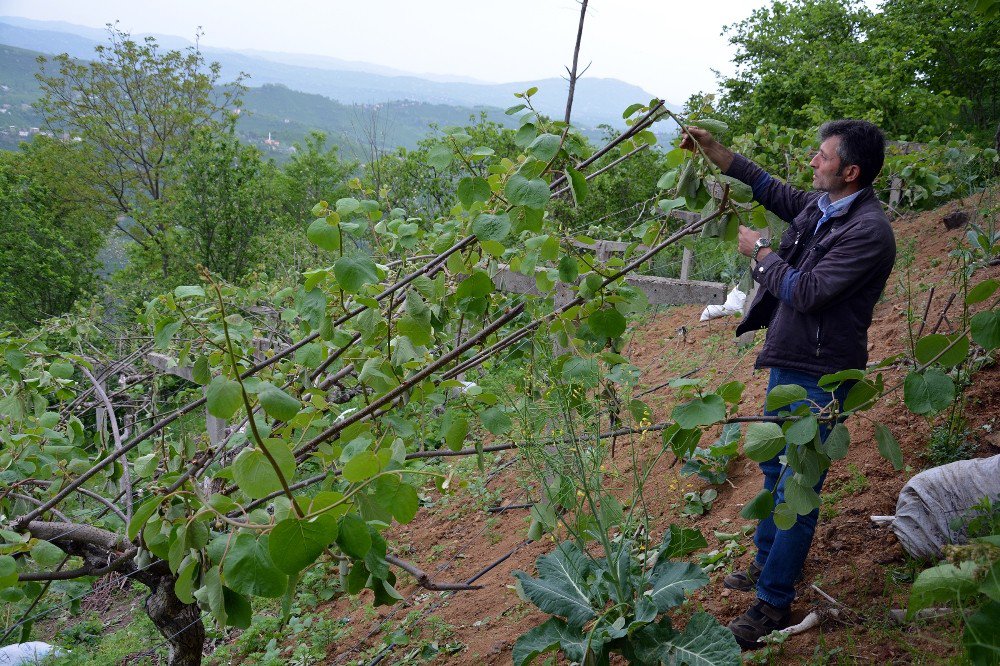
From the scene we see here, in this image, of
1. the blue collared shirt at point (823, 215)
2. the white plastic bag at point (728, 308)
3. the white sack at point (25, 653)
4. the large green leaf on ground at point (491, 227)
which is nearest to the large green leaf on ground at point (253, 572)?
the large green leaf on ground at point (491, 227)

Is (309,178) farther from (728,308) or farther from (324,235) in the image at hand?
(324,235)

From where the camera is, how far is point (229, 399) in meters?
1.42

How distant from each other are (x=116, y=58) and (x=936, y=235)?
1225 inches

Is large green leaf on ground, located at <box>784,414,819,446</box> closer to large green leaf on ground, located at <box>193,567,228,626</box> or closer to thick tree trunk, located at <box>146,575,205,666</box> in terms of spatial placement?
large green leaf on ground, located at <box>193,567,228,626</box>

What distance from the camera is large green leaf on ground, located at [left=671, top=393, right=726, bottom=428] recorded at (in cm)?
166

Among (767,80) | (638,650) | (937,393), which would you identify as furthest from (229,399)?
(767,80)

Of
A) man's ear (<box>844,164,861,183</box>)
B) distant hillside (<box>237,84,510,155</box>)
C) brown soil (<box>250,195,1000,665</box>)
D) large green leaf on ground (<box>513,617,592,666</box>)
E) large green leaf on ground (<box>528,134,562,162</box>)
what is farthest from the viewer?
distant hillside (<box>237,84,510,155</box>)

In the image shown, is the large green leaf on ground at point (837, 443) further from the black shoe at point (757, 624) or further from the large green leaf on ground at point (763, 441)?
the black shoe at point (757, 624)

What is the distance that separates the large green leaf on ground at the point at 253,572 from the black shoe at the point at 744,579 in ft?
6.99

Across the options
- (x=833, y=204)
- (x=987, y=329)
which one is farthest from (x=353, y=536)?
(x=833, y=204)

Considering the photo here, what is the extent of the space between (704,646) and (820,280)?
1.22 metres

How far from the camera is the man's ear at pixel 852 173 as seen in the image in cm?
236

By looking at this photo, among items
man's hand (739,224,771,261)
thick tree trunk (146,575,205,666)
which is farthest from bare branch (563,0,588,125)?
thick tree trunk (146,575,205,666)

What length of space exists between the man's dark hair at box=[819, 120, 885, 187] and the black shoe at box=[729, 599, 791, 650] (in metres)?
1.58
